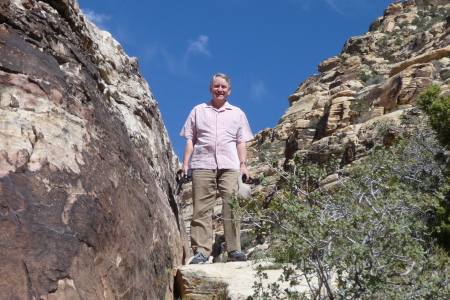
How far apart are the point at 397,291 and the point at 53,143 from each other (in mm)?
2459

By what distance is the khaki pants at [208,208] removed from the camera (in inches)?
201

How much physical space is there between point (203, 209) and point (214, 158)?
1.76ft

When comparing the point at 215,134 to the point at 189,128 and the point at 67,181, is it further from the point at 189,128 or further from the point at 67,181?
the point at 67,181

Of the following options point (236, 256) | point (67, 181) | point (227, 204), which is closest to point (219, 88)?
point (227, 204)

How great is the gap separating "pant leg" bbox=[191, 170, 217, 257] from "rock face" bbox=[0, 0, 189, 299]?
38 centimetres

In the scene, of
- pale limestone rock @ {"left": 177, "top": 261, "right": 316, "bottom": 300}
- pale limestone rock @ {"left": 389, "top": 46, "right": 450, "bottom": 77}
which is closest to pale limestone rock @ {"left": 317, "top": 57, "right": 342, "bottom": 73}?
pale limestone rock @ {"left": 389, "top": 46, "right": 450, "bottom": 77}

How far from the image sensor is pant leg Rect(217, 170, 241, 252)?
5.10 m

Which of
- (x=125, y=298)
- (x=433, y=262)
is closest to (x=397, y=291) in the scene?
(x=433, y=262)

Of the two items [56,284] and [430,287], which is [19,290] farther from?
[430,287]

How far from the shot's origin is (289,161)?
23984mm

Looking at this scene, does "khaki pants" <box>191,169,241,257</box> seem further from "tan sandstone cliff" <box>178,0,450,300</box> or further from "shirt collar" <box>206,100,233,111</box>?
"shirt collar" <box>206,100,233,111</box>

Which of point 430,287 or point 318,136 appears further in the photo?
point 318,136

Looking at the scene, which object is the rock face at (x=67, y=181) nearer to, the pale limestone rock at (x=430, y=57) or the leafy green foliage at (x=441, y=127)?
the leafy green foliage at (x=441, y=127)

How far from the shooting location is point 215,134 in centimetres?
531
